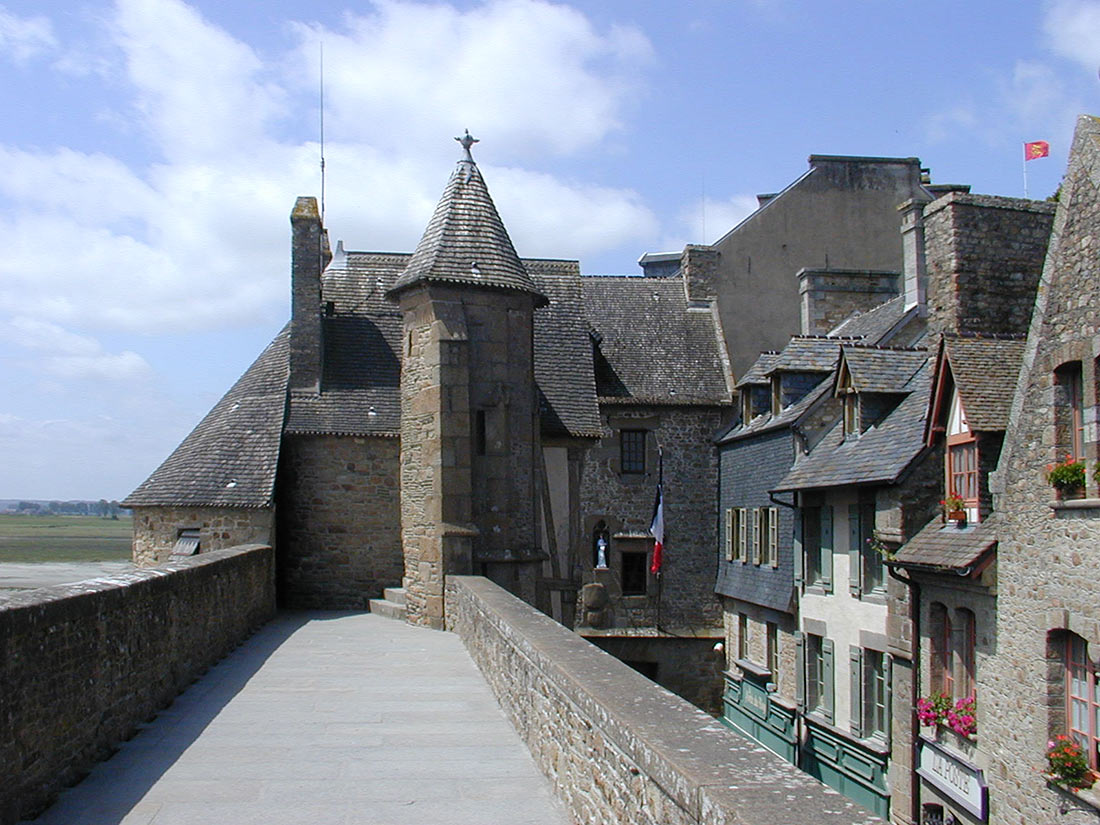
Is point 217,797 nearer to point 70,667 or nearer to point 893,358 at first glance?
point 70,667

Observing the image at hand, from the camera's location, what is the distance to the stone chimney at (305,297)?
22.3 m

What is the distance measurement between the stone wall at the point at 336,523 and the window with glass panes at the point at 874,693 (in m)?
8.35

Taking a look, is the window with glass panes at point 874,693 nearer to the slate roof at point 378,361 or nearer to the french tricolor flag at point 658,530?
the slate roof at point 378,361

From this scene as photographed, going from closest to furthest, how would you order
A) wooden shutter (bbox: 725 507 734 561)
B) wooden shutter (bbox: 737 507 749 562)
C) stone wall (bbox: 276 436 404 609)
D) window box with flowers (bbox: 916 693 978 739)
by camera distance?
window box with flowers (bbox: 916 693 978 739), stone wall (bbox: 276 436 404 609), wooden shutter (bbox: 737 507 749 562), wooden shutter (bbox: 725 507 734 561)

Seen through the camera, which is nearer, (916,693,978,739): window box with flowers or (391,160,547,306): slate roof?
(916,693,978,739): window box with flowers

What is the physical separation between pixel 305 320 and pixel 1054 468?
14.3 m

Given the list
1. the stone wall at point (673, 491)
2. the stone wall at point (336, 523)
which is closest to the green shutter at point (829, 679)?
the stone wall at point (336, 523)

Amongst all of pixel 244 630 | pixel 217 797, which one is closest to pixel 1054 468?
pixel 217 797

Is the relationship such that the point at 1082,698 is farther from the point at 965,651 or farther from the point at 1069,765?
the point at 965,651

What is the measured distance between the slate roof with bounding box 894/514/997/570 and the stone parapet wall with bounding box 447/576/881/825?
647 cm

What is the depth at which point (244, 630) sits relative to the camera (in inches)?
641

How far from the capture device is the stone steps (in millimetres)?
19544

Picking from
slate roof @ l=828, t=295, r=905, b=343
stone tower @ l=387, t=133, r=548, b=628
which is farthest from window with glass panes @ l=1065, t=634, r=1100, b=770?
slate roof @ l=828, t=295, r=905, b=343

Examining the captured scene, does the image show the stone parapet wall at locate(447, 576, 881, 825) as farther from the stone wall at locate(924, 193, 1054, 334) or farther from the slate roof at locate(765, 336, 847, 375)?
the slate roof at locate(765, 336, 847, 375)
